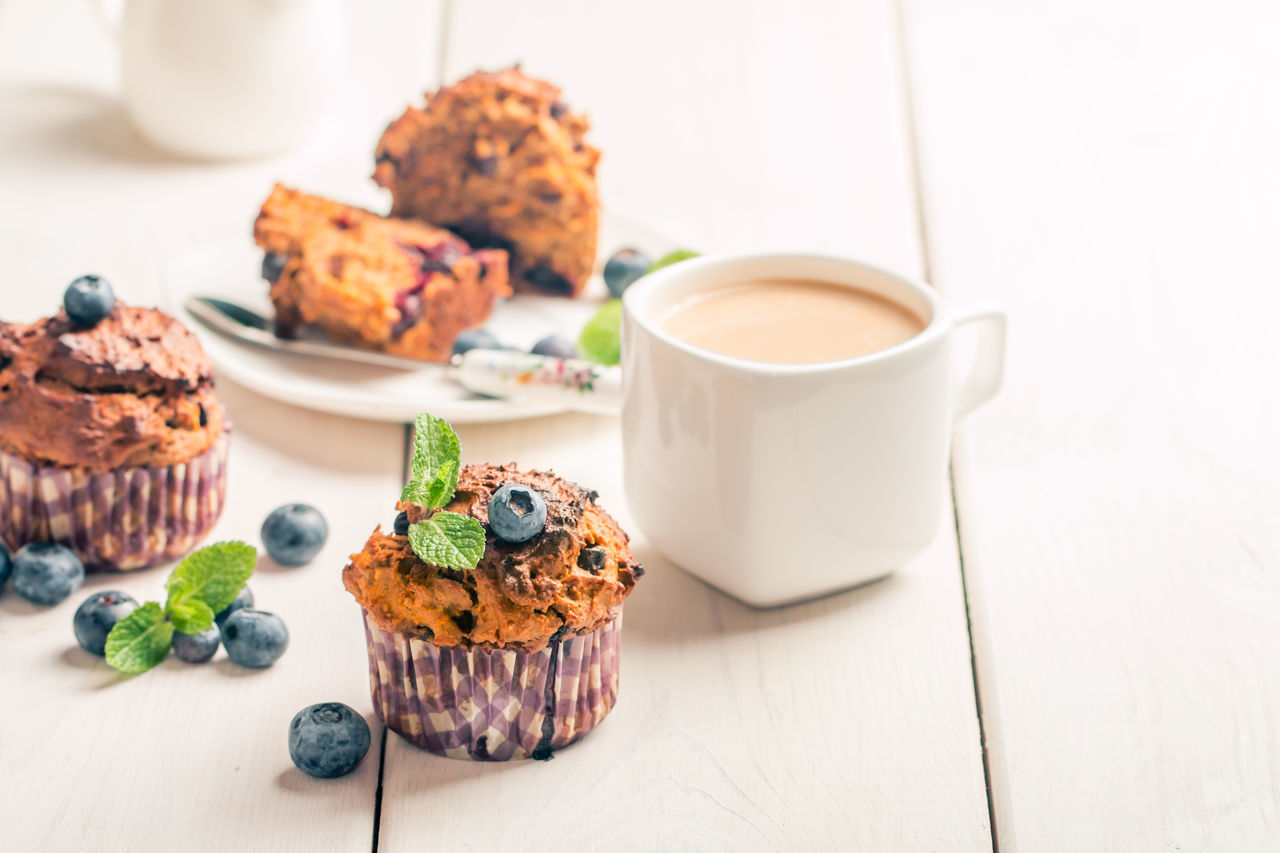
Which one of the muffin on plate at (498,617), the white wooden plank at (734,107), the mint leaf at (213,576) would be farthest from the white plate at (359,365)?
the muffin on plate at (498,617)

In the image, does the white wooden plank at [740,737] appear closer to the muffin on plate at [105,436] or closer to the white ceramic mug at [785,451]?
→ the white ceramic mug at [785,451]

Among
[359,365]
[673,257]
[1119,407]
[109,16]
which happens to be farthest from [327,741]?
[109,16]

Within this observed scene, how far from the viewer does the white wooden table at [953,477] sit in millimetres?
1708

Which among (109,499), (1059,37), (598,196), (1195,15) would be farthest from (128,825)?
(1195,15)

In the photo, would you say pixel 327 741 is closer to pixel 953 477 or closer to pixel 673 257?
pixel 953 477

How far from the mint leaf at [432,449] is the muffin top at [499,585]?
38mm

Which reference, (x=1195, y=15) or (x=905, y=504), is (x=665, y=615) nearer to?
(x=905, y=504)

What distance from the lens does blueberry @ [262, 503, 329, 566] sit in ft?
6.87

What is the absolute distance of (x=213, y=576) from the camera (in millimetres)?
1920

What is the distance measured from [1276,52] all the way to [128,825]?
3.52m

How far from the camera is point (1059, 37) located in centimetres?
402

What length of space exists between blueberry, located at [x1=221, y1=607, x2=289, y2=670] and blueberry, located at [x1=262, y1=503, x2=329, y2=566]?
0.19 meters

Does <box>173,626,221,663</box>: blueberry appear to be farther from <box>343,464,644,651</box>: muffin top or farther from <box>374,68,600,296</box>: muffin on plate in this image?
<box>374,68,600,296</box>: muffin on plate

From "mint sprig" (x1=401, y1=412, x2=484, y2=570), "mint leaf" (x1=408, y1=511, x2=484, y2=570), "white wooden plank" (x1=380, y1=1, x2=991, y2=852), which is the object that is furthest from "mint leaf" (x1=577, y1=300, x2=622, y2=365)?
"mint leaf" (x1=408, y1=511, x2=484, y2=570)
